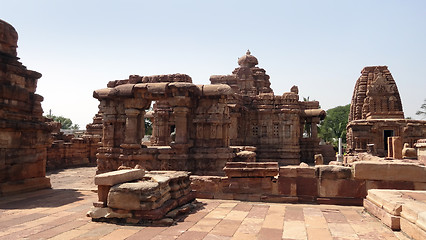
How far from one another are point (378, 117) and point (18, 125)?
31110 mm

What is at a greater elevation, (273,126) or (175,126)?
(273,126)

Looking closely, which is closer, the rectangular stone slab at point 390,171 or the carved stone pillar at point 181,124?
the rectangular stone slab at point 390,171

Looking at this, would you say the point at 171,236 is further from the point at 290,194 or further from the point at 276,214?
the point at 290,194

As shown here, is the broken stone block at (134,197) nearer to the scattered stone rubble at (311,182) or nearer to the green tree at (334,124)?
the scattered stone rubble at (311,182)

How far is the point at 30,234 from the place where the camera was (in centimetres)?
454

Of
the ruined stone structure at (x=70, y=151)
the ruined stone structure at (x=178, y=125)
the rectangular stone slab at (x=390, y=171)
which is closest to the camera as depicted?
the rectangular stone slab at (x=390, y=171)

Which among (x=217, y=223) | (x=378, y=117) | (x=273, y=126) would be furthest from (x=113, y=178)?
(x=378, y=117)

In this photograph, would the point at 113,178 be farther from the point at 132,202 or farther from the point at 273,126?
the point at 273,126

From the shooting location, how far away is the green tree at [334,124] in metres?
61.1

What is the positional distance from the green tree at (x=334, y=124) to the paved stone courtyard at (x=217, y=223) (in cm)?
5720

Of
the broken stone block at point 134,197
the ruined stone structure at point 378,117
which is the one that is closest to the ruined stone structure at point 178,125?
the broken stone block at point 134,197

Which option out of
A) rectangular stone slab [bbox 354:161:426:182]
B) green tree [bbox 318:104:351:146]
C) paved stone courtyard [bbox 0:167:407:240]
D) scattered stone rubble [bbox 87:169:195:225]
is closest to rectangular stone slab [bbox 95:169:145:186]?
scattered stone rubble [bbox 87:169:195:225]

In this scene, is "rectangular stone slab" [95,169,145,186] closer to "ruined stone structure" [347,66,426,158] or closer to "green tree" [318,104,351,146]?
"ruined stone structure" [347,66,426,158]

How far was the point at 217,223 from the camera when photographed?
5.19m
